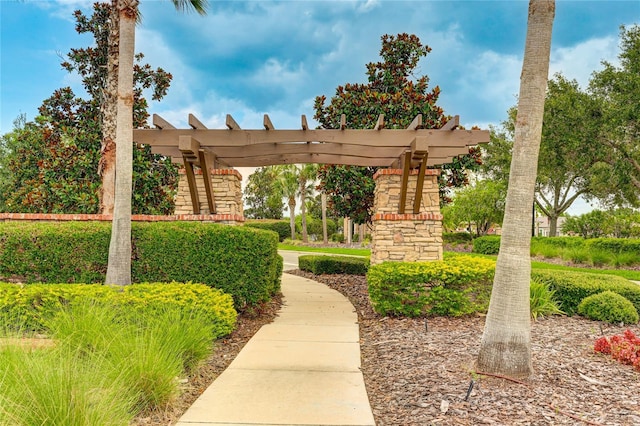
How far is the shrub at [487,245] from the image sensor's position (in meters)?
21.1

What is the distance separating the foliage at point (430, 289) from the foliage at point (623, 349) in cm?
193

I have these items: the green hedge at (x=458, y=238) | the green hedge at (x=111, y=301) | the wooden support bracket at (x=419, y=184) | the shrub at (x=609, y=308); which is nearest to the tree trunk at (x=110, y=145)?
the green hedge at (x=111, y=301)

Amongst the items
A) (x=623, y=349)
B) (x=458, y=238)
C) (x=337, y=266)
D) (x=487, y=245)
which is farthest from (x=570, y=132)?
(x=623, y=349)

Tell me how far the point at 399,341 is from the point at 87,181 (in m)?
10.7

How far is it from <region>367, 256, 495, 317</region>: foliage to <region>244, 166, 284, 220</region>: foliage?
36.0 metres

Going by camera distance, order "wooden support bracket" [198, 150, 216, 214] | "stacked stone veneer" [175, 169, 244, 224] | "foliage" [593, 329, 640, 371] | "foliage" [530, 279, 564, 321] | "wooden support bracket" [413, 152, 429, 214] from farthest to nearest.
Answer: "stacked stone veneer" [175, 169, 244, 224] → "wooden support bracket" [198, 150, 216, 214] → "wooden support bracket" [413, 152, 429, 214] → "foliage" [530, 279, 564, 321] → "foliage" [593, 329, 640, 371]

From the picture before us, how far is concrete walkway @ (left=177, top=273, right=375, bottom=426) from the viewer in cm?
325

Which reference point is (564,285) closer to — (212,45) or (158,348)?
(158,348)

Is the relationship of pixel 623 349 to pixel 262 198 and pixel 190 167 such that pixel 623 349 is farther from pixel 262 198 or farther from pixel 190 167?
pixel 262 198

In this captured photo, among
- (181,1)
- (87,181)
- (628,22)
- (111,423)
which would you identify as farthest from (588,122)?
(111,423)

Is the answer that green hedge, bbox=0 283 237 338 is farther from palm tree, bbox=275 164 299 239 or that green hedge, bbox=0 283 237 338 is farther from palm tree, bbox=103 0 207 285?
palm tree, bbox=275 164 299 239

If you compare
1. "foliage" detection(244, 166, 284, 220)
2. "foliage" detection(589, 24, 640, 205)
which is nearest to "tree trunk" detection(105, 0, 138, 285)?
"foliage" detection(589, 24, 640, 205)

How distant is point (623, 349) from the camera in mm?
4676

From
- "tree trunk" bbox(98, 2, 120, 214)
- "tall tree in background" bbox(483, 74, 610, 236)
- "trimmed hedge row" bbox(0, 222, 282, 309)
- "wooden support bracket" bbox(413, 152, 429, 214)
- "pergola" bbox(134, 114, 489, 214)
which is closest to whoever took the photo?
"trimmed hedge row" bbox(0, 222, 282, 309)
